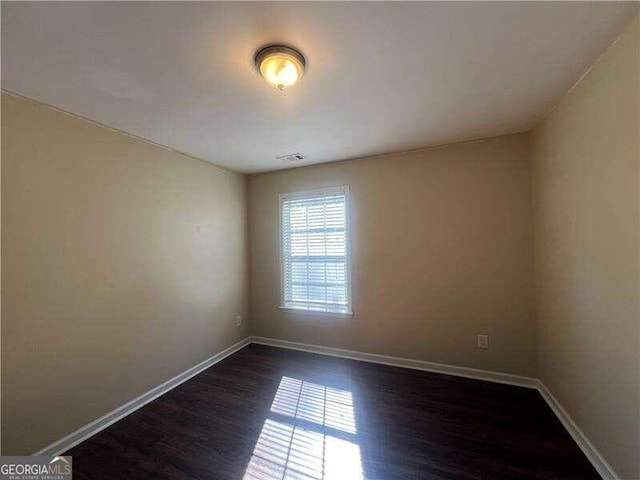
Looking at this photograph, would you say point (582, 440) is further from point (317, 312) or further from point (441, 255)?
point (317, 312)

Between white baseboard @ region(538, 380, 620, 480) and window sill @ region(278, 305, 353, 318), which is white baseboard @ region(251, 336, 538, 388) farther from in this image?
window sill @ region(278, 305, 353, 318)

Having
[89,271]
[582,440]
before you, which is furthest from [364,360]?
[89,271]

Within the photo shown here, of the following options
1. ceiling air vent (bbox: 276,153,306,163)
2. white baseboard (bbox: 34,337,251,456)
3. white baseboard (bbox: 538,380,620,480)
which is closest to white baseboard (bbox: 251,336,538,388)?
white baseboard (bbox: 538,380,620,480)

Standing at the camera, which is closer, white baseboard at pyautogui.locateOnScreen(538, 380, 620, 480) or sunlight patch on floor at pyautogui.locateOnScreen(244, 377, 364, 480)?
white baseboard at pyautogui.locateOnScreen(538, 380, 620, 480)

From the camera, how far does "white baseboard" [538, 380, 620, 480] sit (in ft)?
4.98

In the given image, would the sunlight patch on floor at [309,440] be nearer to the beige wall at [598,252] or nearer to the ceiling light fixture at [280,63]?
the beige wall at [598,252]

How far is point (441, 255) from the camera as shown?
Answer: 2828mm

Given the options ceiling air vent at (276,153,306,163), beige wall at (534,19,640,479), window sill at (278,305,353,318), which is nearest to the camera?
beige wall at (534,19,640,479)

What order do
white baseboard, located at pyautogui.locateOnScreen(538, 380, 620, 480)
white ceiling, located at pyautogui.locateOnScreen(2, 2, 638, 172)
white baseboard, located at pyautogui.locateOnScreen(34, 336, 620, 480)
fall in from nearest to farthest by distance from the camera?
white ceiling, located at pyautogui.locateOnScreen(2, 2, 638, 172) → white baseboard, located at pyautogui.locateOnScreen(538, 380, 620, 480) → white baseboard, located at pyautogui.locateOnScreen(34, 336, 620, 480)

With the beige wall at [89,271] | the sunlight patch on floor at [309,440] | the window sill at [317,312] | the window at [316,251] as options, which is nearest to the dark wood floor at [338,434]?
the sunlight patch on floor at [309,440]

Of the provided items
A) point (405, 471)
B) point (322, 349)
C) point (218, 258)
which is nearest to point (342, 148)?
point (218, 258)

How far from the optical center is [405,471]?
164 cm

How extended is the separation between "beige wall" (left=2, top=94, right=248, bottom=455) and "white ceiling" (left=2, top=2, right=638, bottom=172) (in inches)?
14.0

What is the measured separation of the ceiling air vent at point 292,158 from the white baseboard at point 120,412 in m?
2.55
